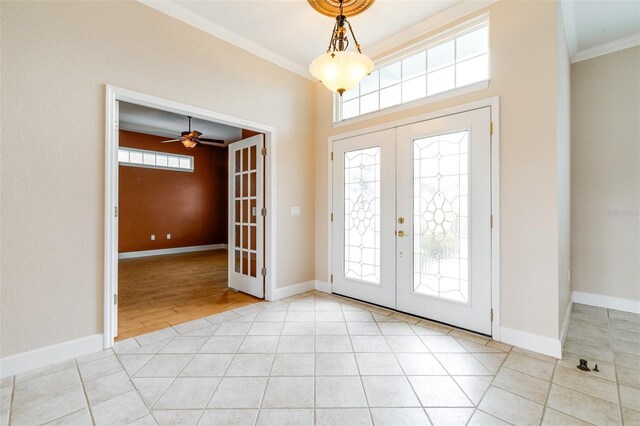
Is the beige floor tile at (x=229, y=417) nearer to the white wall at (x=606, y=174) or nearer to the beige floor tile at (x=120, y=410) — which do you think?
the beige floor tile at (x=120, y=410)

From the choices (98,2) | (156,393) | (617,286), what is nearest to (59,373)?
(156,393)

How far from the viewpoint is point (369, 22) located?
3.02 m

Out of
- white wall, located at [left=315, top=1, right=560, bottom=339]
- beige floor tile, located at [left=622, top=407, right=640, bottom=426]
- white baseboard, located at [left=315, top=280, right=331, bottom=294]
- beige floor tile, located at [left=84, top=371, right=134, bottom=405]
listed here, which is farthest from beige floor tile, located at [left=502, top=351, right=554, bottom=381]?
beige floor tile, located at [left=84, top=371, right=134, bottom=405]

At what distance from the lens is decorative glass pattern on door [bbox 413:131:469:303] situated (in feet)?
9.04

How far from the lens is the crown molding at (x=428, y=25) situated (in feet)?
8.84

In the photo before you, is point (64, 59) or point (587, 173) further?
point (587, 173)

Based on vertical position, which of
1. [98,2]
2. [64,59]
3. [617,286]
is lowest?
[617,286]

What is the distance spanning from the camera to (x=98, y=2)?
2373 mm

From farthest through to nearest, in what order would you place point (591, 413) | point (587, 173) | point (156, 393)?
point (587, 173), point (156, 393), point (591, 413)

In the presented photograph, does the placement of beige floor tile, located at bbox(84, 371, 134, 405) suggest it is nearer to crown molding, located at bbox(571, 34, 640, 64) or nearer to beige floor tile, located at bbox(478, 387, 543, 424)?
beige floor tile, located at bbox(478, 387, 543, 424)

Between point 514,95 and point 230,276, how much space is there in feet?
13.5

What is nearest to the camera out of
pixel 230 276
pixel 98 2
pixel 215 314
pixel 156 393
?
pixel 156 393

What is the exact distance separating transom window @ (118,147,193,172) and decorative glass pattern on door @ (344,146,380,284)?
5.90 metres

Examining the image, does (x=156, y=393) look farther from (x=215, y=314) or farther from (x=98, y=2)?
(x=98, y=2)
